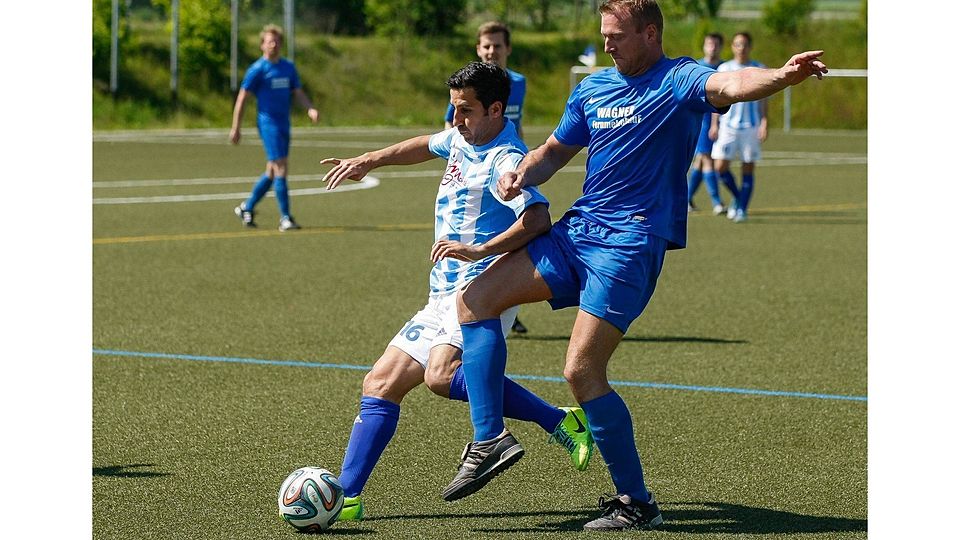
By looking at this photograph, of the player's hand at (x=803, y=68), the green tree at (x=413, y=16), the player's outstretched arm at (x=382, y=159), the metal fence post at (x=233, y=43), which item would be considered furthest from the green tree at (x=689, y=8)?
the player's hand at (x=803, y=68)

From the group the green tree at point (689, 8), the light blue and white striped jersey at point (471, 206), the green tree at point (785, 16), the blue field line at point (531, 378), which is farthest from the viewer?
the green tree at point (689, 8)

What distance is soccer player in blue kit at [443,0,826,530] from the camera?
5551 mm

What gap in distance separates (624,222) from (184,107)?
46.0 metres

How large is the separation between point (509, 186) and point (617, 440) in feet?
3.21

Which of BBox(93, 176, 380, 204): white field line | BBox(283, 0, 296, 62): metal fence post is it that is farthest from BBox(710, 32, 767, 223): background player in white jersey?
BBox(283, 0, 296, 62): metal fence post

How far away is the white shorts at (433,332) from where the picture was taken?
234 inches

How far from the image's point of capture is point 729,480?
6453mm

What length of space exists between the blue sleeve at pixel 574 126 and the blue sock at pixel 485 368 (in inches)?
28.1

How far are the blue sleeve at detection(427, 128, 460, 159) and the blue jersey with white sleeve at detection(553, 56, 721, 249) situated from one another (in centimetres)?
67

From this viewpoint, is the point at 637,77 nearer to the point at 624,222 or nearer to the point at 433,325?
the point at 624,222

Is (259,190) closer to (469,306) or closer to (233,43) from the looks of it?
(469,306)

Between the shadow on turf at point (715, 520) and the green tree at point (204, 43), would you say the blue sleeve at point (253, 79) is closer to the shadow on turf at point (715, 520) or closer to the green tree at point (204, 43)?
the shadow on turf at point (715, 520)
